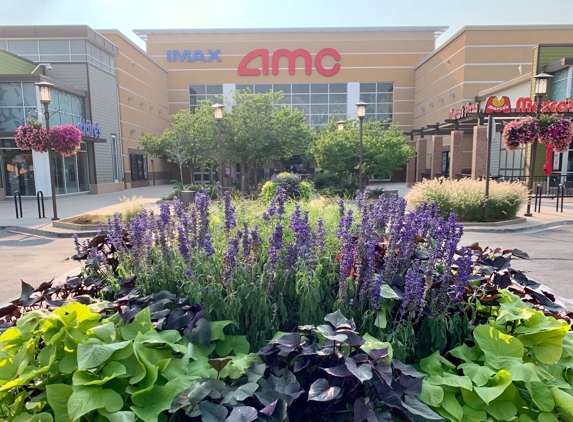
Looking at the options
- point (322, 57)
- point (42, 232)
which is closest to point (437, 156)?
point (322, 57)

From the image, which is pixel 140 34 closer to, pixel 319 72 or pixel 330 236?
pixel 319 72

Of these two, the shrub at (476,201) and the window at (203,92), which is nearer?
the shrub at (476,201)

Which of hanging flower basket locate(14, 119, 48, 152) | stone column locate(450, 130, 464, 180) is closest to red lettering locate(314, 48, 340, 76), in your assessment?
stone column locate(450, 130, 464, 180)

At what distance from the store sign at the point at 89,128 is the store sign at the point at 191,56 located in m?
17.2

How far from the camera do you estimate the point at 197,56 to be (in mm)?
38562

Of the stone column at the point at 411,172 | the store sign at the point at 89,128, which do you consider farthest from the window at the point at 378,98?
the store sign at the point at 89,128

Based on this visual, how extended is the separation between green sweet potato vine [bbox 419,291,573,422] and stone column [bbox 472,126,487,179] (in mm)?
19651

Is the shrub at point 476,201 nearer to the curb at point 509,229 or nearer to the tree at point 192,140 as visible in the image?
the curb at point 509,229

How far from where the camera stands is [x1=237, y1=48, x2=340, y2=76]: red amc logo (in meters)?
37.8

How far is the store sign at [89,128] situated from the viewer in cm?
2232

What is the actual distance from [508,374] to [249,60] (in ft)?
131

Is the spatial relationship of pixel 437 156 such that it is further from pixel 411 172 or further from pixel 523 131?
pixel 523 131

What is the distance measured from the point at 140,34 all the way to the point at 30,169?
23.7 m

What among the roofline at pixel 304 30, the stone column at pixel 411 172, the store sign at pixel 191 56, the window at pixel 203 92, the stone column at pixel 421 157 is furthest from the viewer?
the window at pixel 203 92
